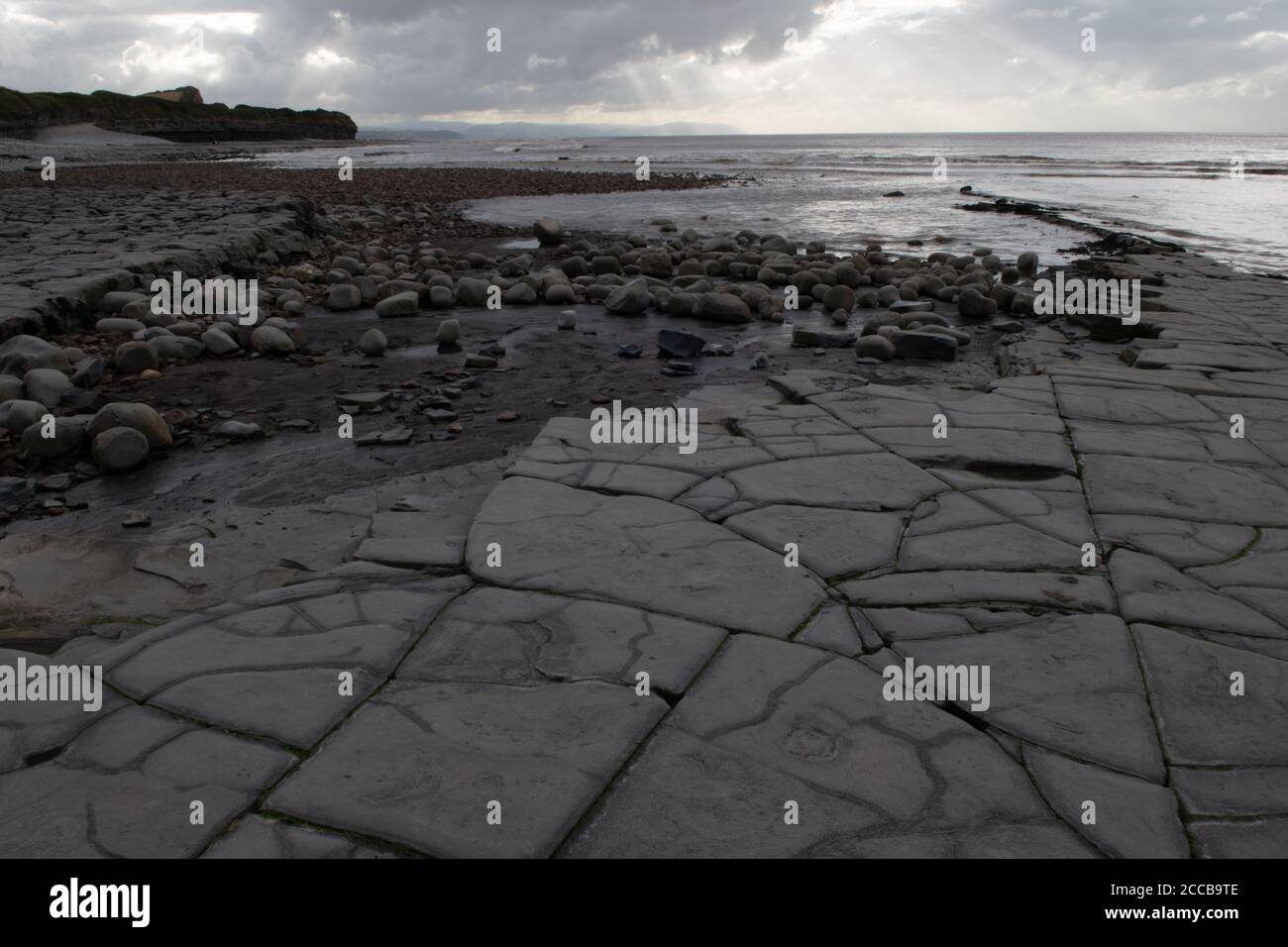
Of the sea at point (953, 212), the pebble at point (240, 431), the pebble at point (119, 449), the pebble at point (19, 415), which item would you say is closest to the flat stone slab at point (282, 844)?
the pebble at point (119, 449)

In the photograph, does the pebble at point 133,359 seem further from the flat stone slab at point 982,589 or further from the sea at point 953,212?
A: the sea at point 953,212

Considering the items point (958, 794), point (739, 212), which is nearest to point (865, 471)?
point (958, 794)

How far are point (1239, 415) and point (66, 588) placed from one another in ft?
14.8

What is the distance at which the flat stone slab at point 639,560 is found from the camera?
7.77 ft

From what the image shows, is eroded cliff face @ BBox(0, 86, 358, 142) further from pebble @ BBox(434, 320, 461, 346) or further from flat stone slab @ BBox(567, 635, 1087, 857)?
flat stone slab @ BBox(567, 635, 1087, 857)

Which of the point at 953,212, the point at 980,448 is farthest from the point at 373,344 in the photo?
the point at 953,212

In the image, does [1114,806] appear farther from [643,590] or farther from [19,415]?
[19,415]

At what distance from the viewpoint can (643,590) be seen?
7.98 feet

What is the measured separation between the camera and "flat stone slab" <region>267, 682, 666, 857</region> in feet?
5.24

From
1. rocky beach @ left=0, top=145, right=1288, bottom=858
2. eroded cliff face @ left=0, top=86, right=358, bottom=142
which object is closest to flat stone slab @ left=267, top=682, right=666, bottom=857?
rocky beach @ left=0, top=145, right=1288, bottom=858

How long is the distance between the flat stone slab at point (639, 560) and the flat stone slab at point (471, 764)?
0.45m

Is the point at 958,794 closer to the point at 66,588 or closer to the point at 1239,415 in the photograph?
the point at 66,588

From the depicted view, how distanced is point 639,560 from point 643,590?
0.62ft

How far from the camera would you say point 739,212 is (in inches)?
603
